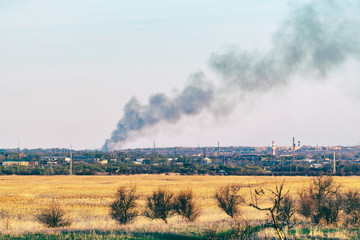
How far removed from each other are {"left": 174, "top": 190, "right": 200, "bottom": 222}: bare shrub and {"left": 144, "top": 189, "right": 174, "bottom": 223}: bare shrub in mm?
535

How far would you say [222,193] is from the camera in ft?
138

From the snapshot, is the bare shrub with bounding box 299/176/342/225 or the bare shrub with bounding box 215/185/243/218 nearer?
the bare shrub with bounding box 299/176/342/225

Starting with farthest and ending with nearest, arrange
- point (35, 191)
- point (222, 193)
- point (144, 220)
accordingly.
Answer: point (35, 191) < point (222, 193) < point (144, 220)

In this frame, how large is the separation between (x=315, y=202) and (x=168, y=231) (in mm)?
12273

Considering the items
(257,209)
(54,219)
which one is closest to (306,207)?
(257,209)

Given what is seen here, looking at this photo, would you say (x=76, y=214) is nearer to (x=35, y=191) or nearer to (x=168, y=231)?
(x=168, y=231)

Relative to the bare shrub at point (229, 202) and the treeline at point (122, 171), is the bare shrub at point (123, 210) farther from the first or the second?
the treeline at point (122, 171)

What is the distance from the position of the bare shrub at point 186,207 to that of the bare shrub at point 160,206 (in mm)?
535

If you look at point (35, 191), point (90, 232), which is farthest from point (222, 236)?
point (35, 191)

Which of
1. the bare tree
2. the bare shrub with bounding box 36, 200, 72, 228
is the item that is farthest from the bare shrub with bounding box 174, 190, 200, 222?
the bare shrub with bounding box 36, 200, 72, 228

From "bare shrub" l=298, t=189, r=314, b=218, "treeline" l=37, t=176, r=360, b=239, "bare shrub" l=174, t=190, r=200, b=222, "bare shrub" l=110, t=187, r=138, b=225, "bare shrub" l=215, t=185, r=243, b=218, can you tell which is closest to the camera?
"treeline" l=37, t=176, r=360, b=239

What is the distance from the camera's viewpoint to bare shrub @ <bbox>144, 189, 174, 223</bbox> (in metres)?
38.2

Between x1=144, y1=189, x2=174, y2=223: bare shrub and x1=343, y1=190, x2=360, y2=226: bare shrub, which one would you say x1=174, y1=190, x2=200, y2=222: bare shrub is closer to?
x1=144, y1=189, x2=174, y2=223: bare shrub

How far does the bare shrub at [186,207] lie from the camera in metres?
39.1
